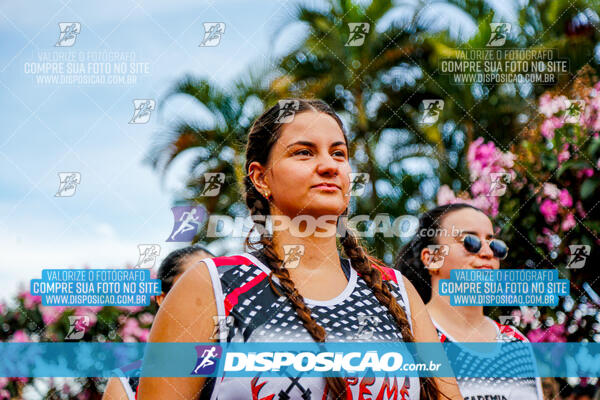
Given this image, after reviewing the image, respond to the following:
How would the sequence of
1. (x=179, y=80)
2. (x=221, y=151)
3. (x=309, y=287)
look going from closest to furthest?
(x=309, y=287)
(x=179, y=80)
(x=221, y=151)

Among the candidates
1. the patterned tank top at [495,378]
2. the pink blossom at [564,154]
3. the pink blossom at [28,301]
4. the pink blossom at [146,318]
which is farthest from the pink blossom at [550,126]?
the pink blossom at [28,301]

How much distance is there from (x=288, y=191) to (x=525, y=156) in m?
2.29

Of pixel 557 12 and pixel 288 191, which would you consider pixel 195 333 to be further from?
pixel 557 12

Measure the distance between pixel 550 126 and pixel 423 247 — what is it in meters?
1.24

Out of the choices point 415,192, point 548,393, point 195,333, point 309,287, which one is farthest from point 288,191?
point 415,192

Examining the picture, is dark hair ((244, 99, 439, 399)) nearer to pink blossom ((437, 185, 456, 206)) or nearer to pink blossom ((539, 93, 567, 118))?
pink blossom ((437, 185, 456, 206))

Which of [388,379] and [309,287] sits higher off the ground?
[309,287]

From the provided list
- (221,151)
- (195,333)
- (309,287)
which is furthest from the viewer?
(221,151)

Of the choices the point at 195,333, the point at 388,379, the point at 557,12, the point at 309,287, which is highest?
the point at 557,12

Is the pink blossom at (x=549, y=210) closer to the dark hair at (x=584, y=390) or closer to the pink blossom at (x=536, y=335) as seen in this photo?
the pink blossom at (x=536, y=335)

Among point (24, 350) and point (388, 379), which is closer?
point (388, 379)

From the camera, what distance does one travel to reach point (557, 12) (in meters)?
5.61

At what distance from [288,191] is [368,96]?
4266 millimetres

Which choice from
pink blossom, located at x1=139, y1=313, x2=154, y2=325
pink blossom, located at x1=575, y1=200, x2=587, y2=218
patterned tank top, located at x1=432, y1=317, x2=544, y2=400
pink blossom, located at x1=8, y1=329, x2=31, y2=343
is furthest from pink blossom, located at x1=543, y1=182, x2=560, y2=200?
pink blossom, located at x1=8, y1=329, x2=31, y2=343
